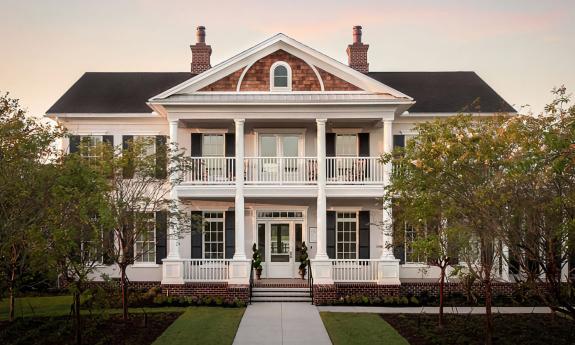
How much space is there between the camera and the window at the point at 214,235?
21953mm

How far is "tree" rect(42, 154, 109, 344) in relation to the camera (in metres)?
11.1

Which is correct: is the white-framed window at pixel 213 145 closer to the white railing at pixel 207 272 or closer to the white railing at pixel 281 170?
the white railing at pixel 281 170

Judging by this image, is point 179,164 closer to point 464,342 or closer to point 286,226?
point 286,226

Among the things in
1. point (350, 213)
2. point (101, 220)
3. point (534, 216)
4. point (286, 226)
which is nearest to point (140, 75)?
point (286, 226)

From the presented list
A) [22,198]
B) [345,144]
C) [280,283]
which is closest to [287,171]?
[345,144]

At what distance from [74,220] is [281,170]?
9498 mm

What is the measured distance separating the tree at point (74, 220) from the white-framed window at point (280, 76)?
900cm

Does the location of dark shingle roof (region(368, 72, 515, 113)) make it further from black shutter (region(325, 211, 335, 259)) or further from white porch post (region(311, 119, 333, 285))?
black shutter (region(325, 211, 335, 259))

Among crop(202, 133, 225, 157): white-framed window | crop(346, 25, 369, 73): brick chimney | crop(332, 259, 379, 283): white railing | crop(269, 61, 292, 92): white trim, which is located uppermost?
crop(346, 25, 369, 73): brick chimney

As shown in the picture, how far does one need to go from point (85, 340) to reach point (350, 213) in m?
11.6

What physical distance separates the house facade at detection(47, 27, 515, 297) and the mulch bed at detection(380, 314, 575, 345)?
3.41 m

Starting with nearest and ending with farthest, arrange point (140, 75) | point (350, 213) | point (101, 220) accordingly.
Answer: point (101, 220) < point (350, 213) < point (140, 75)

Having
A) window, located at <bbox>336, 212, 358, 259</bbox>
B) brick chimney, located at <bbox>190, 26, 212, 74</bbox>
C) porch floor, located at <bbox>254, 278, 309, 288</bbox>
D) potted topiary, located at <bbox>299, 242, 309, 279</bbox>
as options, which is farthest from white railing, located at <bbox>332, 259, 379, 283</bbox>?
brick chimney, located at <bbox>190, 26, 212, 74</bbox>

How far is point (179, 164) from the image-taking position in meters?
16.6
